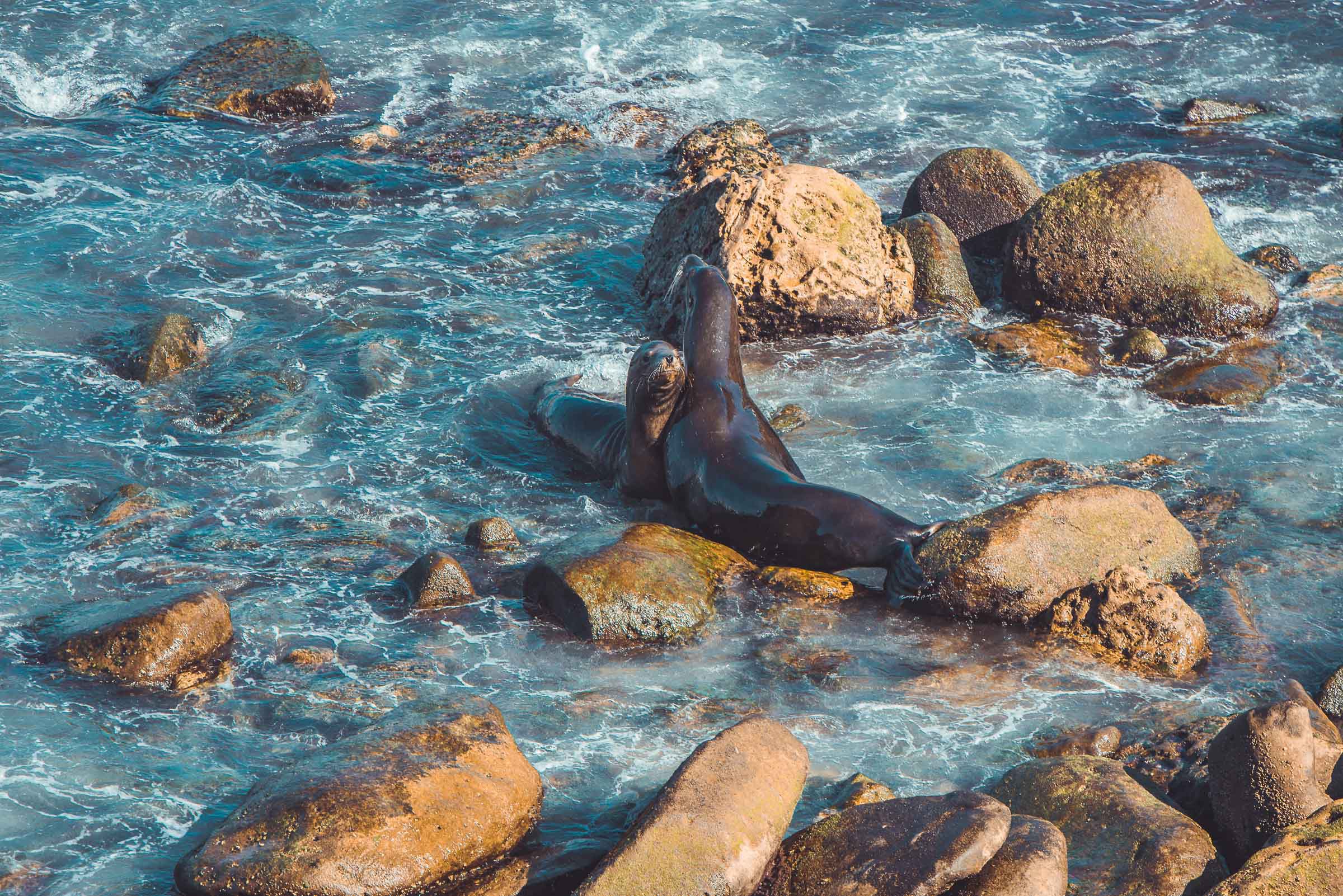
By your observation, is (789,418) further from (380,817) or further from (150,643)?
(380,817)

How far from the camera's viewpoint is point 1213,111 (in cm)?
1866

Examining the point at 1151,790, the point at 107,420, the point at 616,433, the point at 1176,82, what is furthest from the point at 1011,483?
the point at 1176,82

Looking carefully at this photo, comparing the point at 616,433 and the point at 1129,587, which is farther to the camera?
the point at 616,433

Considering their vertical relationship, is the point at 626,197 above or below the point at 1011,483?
above

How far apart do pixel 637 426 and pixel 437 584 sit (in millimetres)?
2226

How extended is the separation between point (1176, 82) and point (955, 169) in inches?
311

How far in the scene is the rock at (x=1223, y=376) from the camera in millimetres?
11625

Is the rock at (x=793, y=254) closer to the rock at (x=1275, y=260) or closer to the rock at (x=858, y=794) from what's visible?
the rock at (x=1275, y=260)

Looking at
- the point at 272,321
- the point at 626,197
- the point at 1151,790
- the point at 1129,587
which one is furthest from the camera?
the point at 626,197

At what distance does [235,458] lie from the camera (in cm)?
1008

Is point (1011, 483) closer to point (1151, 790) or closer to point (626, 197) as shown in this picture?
point (1151, 790)

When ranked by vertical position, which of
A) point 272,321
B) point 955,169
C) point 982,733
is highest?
point 955,169

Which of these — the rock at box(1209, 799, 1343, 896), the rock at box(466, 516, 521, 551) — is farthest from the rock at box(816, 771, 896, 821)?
the rock at box(466, 516, 521, 551)

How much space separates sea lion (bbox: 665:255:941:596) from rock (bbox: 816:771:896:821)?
2216mm
